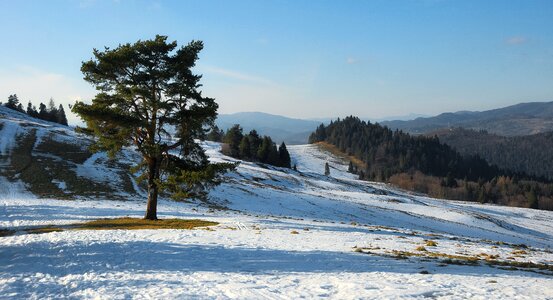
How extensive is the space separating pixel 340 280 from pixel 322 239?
9.61 meters

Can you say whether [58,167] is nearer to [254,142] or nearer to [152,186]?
[152,186]

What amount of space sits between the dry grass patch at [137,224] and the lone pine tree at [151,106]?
217 centimetres

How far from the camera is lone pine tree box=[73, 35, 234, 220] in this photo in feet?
86.6

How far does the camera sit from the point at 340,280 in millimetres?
12664

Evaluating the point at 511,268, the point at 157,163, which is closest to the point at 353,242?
the point at 511,268

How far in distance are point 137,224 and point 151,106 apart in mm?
8286

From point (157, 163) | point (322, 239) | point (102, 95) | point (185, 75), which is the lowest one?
point (322, 239)

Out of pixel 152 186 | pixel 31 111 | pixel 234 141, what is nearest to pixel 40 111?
pixel 31 111

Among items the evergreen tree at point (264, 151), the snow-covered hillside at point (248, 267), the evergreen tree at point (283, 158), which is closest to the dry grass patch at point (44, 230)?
the snow-covered hillside at point (248, 267)

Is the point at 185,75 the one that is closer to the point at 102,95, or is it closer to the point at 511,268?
the point at 102,95

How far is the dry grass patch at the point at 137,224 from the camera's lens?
86.6 feet

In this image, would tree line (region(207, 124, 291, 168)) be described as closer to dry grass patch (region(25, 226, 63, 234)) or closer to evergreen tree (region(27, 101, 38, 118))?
evergreen tree (region(27, 101, 38, 118))

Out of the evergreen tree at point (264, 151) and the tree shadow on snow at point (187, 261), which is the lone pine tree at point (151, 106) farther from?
the evergreen tree at point (264, 151)

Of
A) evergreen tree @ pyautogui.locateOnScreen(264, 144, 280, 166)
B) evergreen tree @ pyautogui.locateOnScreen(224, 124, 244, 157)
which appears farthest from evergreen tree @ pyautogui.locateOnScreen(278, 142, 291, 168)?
evergreen tree @ pyautogui.locateOnScreen(224, 124, 244, 157)
